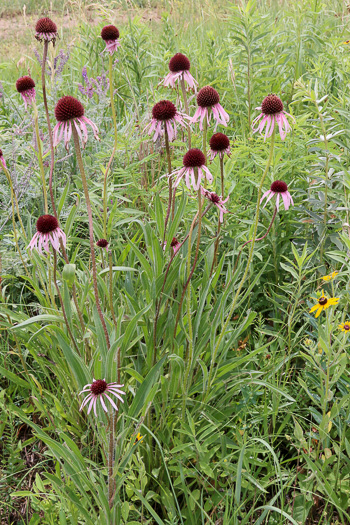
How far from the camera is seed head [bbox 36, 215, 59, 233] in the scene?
4.06ft

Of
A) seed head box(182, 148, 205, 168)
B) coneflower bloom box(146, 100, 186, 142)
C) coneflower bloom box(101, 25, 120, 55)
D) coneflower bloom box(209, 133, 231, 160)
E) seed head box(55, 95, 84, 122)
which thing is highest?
coneflower bloom box(101, 25, 120, 55)

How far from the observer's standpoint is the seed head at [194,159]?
1.17 meters

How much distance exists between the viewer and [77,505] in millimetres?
1129

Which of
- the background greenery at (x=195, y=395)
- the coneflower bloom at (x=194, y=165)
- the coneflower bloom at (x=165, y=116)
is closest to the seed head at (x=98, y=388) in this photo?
the background greenery at (x=195, y=395)

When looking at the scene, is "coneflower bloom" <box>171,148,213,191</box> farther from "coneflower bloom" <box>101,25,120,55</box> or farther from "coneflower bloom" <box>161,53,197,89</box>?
"coneflower bloom" <box>101,25,120,55</box>

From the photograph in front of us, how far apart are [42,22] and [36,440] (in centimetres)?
131

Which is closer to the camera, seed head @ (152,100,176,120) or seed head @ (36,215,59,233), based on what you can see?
seed head @ (36,215,59,233)

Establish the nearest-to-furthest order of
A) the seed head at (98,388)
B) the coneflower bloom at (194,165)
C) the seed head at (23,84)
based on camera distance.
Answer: the seed head at (98,388) → the coneflower bloom at (194,165) → the seed head at (23,84)

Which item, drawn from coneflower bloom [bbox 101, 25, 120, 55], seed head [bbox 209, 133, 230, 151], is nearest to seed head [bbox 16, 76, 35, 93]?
coneflower bloom [bbox 101, 25, 120, 55]

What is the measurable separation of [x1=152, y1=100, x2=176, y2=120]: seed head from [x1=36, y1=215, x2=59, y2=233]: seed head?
0.42 meters

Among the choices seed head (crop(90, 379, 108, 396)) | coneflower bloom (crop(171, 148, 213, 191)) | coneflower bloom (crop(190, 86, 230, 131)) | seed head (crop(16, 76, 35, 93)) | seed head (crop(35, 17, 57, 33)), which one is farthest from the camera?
seed head (crop(16, 76, 35, 93))

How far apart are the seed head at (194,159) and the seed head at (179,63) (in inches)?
15.7

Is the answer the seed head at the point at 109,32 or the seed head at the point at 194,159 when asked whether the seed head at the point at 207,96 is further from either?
the seed head at the point at 109,32

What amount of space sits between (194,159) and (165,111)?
255 mm
